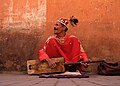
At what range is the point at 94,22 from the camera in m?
5.83

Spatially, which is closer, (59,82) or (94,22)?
(59,82)

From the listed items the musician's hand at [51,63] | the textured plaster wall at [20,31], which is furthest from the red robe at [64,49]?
the textured plaster wall at [20,31]

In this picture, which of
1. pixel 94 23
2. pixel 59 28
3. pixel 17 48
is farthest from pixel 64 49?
pixel 17 48

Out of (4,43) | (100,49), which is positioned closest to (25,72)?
(4,43)

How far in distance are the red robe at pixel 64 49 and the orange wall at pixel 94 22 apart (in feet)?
2.14

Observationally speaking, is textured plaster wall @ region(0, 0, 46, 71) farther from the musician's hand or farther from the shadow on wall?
Answer: the musician's hand

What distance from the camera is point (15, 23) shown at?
5992 millimetres

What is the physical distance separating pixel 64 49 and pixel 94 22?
106 cm

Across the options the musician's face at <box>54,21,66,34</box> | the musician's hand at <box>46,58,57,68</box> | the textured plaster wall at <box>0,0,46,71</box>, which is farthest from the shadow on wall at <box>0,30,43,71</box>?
the musician's hand at <box>46,58,57,68</box>

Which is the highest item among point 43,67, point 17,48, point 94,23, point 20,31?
point 94,23

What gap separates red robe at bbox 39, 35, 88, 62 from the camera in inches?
199

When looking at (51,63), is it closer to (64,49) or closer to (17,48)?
(64,49)

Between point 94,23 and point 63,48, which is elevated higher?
point 94,23

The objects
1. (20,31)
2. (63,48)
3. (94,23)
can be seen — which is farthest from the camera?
(20,31)
